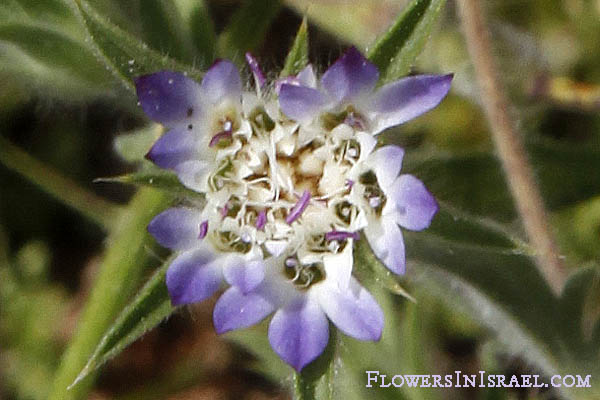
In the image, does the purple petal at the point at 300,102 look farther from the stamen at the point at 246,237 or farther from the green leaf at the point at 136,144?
the green leaf at the point at 136,144

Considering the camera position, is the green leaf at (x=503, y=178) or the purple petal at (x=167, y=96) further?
the green leaf at (x=503, y=178)

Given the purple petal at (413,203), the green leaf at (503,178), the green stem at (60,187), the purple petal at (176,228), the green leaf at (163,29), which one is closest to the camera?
the purple petal at (413,203)

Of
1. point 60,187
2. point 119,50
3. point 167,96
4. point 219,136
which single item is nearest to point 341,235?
point 219,136

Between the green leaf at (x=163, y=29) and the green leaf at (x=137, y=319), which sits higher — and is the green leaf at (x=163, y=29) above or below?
above

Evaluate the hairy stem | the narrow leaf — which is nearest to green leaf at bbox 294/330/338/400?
the narrow leaf

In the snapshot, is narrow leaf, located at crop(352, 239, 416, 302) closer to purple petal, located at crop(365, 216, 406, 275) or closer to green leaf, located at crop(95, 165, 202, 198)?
purple petal, located at crop(365, 216, 406, 275)

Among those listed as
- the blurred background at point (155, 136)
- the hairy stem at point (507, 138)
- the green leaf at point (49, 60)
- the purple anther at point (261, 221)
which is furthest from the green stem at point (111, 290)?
the hairy stem at point (507, 138)

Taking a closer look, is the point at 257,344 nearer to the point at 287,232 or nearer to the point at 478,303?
the point at 478,303

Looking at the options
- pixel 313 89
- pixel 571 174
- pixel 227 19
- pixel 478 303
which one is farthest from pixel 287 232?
pixel 227 19
